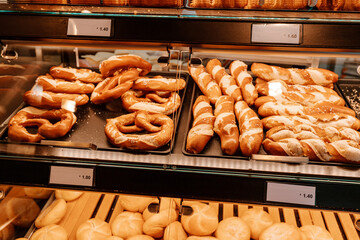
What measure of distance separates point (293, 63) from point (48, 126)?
1258 mm

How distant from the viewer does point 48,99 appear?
1.39 m

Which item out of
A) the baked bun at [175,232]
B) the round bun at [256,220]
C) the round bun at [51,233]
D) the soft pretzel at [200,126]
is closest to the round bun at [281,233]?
the round bun at [256,220]

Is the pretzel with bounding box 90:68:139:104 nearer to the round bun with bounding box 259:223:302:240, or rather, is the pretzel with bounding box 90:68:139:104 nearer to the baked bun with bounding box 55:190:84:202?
the baked bun with bounding box 55:190:84:202

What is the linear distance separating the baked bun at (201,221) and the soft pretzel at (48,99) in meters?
0.72

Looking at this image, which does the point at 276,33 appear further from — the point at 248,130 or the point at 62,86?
the point at 62,86

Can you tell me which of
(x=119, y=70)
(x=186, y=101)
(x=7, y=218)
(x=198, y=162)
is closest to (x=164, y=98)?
(x=186, y=101)

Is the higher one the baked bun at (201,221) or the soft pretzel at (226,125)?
the soft pretzel at (226,125)

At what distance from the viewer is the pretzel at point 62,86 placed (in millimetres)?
1468

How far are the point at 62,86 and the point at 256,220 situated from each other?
1110 millimetres

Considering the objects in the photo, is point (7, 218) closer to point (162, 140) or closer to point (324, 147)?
point (162, 140)

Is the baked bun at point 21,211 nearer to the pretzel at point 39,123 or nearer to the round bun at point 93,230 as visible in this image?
the round bun at point 93,230

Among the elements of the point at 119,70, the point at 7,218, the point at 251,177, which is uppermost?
the point at 119,70

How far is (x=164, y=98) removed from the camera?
1.52m

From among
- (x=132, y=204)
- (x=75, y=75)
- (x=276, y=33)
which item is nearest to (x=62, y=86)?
(x=75, y=75)
